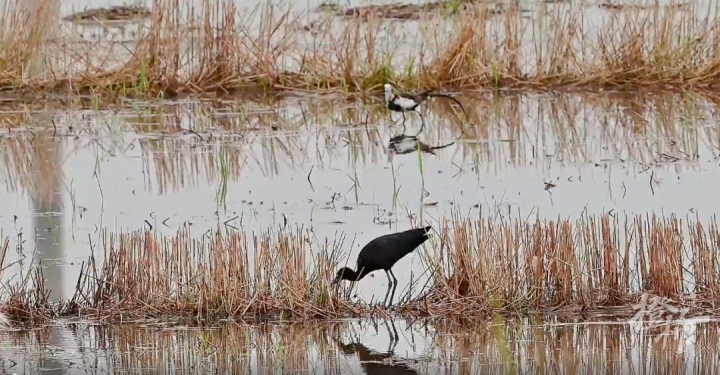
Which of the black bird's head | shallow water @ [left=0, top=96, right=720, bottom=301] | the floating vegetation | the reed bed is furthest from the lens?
the floating vegetation

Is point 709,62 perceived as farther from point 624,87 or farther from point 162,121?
point 162,121

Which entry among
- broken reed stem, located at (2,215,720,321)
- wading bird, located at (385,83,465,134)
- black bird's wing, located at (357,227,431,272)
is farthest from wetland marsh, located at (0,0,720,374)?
wading bird, located at (385,83,465,134)

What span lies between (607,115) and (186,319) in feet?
24.9

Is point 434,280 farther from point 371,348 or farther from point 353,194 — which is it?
point 353,194

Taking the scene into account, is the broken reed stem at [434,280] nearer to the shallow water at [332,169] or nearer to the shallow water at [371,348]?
the shallow water at [371,348]

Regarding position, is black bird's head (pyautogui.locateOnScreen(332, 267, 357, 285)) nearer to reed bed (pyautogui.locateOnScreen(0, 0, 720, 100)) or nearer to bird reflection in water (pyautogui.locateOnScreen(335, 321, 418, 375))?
bird reflection in water (pyautogui.locateOnScreen(335, 321, 418, 375))

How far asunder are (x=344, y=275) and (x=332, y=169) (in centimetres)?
424

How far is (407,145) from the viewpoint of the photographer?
12695mm

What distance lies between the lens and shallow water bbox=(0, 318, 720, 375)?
6316 millimetres

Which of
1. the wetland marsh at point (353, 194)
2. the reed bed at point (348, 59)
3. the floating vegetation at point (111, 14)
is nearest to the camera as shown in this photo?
the wetland marsh at point (353, 194)

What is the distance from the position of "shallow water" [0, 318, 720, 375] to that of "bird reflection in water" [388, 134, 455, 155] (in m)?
5.33

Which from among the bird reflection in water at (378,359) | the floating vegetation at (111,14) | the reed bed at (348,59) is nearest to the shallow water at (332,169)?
the reed bed at (348,59)

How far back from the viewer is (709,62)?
1515cm

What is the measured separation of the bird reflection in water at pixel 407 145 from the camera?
40.7 ft
